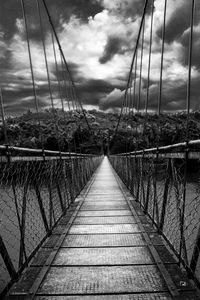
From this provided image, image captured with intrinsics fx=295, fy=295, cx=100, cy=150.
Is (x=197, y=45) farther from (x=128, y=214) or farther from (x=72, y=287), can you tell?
(x=72, y=287)

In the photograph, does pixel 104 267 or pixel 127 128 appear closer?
pixel 104 267

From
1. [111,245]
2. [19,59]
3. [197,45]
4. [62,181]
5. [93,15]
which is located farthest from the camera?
[93,15]

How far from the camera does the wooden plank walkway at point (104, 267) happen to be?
1.41 meters

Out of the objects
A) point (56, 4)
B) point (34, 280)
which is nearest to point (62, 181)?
point (34, 280)

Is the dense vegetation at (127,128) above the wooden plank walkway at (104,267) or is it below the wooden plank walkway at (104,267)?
above

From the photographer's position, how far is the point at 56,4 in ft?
15.4

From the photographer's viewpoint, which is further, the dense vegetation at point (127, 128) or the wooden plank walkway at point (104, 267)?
the dense vegetation at point (127, 128)

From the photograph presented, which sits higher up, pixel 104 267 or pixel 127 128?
pixel 127 128

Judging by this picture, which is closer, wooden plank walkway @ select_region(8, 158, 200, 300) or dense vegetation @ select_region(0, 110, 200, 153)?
wooden plank walkway @ select_region(8, 158, 200, 300)

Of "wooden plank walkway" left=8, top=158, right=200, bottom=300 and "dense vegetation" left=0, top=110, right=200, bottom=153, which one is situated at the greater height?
"dense vegetation" left=0, top=110, right=200, bottom=153

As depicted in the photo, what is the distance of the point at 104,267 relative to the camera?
1.71m

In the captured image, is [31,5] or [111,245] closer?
[111,245]

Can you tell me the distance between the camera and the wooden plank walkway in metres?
1.41

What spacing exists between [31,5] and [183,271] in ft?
14.9
